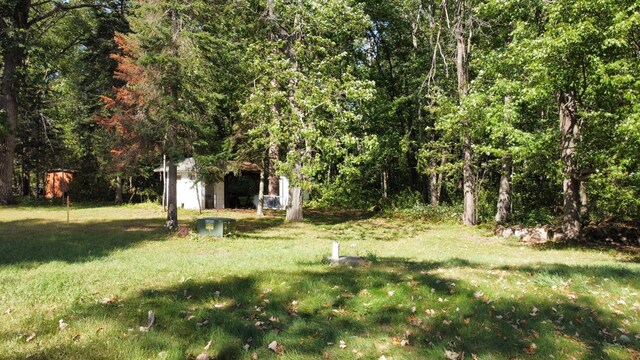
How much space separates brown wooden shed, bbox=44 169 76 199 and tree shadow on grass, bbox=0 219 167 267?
16.7 metres

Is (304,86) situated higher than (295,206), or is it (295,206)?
(304,86)

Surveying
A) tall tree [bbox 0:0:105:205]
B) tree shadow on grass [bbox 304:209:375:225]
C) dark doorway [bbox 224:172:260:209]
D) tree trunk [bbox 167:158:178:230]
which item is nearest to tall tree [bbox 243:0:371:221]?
tree trunk [bbox 167:158:178:230]

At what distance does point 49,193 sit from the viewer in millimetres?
35406

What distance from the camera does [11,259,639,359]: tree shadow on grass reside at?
4.30m

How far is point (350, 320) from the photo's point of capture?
5047mm

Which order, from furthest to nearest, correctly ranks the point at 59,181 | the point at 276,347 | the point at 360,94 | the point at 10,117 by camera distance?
the point at 59,181 < the point at 10,117 < the point at 360,94 < the point at 276,347

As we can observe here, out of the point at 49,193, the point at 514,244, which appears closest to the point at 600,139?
the point at 514,244

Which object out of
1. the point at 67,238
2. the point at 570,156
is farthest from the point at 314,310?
the point at 570,156

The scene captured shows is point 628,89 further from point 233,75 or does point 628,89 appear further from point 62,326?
point 233,75

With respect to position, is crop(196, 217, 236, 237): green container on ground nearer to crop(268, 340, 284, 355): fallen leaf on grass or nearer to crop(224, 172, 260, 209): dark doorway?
crop(268, 340, 284, 355): fallen leaf on grass

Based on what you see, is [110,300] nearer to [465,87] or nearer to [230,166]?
[230,166]

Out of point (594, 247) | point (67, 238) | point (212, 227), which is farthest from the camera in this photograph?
point (212, 227)

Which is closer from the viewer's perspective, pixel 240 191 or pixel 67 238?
pixel 67 238

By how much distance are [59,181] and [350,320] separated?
36.1m
